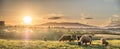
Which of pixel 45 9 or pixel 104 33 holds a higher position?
pixel 45 9

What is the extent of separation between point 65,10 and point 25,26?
4.54 ft

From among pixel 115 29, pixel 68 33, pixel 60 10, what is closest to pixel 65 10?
pixel 60 10

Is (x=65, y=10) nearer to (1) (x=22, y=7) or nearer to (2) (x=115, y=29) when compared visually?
(1) (x=22, y=7)

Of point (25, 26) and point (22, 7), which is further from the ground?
point (22, 7)

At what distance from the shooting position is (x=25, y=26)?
838cm

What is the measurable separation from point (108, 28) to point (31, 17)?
2690 millimetres

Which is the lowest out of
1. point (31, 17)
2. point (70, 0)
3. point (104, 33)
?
point (104, 33)

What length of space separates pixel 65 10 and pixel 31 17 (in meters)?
1.12

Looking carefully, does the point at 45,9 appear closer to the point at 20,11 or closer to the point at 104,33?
the point at 20,11

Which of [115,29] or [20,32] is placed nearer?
[20,32]

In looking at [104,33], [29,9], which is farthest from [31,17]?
[104,33]

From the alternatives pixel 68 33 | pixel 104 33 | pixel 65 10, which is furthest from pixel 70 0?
pixel 104 33

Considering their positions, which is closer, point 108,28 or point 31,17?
point 31,17

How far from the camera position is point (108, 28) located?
8.98m
